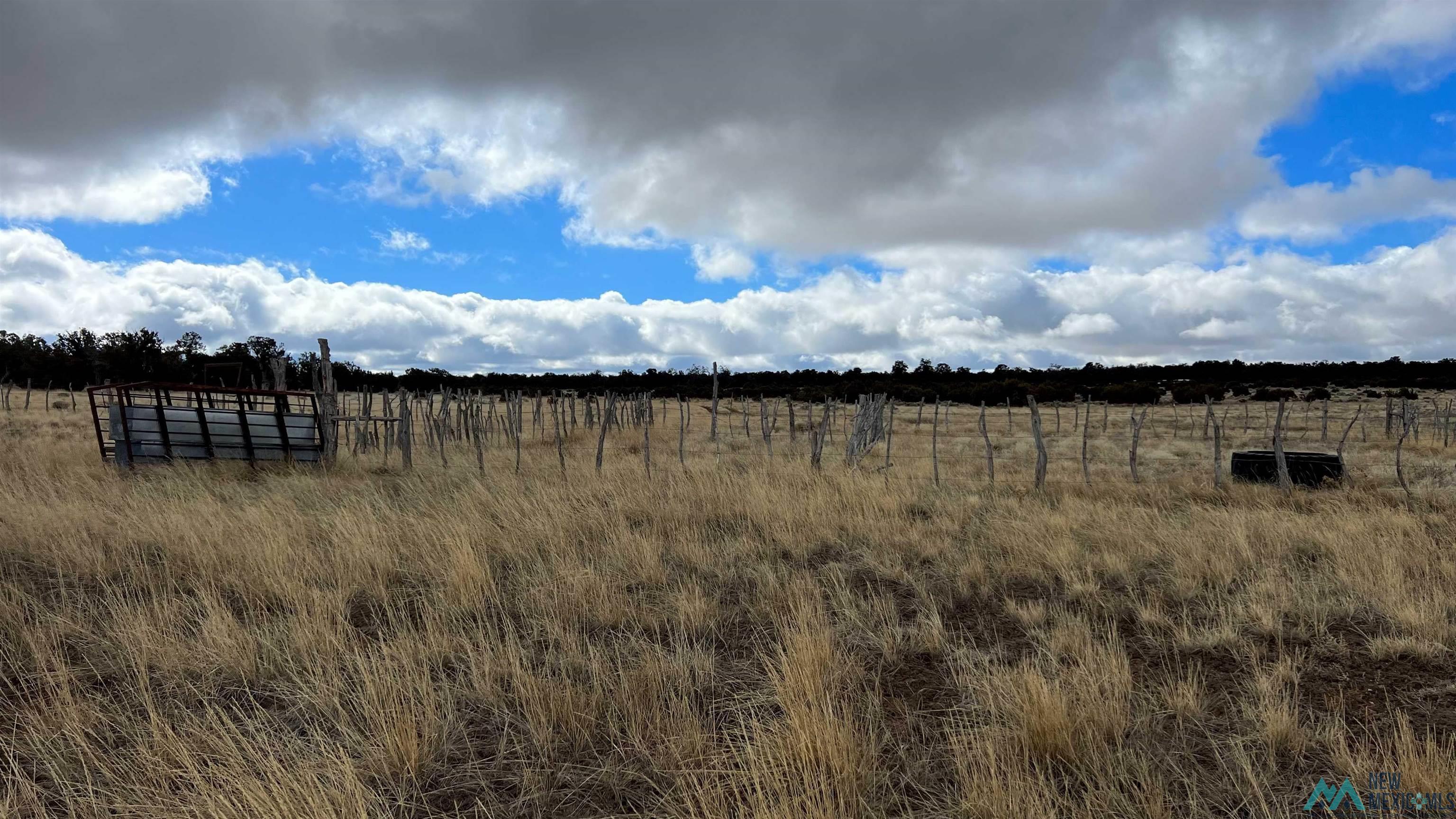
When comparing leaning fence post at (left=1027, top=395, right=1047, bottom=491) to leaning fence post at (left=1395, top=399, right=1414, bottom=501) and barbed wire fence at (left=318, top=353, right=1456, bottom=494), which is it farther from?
leaning fence post at (left=1395, top=399, right=1414, bottom=501)

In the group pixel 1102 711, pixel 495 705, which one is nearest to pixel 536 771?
pixel 495 705

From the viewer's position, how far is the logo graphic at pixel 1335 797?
2820 millimetres

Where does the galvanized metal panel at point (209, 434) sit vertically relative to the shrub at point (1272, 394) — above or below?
above

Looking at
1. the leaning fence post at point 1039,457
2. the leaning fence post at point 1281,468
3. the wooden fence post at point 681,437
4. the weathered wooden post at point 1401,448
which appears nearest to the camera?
the weathered wooden post at point 1401,448

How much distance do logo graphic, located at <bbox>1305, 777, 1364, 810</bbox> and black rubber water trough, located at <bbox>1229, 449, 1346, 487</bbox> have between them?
12.0 m

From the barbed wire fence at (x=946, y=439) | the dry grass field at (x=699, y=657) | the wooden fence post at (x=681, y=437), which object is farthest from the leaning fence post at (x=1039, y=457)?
the wooden fence post at (x=681, y=437)

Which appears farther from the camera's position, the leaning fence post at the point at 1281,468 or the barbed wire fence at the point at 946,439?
the barbed wire fence at the point at 946,439

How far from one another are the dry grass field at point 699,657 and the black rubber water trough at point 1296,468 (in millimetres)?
4152

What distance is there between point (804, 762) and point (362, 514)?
21.1 feet

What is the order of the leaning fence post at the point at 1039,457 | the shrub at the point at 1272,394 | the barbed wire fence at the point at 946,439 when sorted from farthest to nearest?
1. the shrub at the point at 1272,394
2. the barbed wire fence at the point at 946,439
3. the leaning fence post at the point at 1039,457

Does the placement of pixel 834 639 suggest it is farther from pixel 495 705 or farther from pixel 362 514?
pixel 362 514

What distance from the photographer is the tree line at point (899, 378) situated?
54.3m

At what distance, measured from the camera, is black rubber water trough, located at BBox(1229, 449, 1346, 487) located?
42.2 ft

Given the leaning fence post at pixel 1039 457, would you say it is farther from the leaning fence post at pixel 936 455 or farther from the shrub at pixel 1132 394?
the shrub at pixel 1132 394
